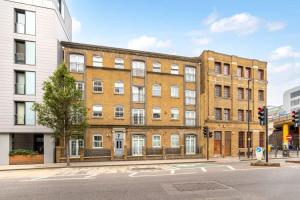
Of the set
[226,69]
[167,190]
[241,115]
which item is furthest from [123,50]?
[167,190]

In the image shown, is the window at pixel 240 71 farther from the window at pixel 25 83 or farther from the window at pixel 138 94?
the window at pixel 25 83

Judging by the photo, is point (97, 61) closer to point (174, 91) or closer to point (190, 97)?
point (174, 91)

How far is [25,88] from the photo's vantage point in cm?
2625

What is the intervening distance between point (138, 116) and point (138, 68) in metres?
6.05

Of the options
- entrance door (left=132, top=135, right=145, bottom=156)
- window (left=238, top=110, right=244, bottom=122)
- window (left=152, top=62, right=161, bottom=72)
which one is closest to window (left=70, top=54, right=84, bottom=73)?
window (left=152, top=62, right=161, bottom=72)

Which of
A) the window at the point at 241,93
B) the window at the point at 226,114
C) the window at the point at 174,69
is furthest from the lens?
the window at the point at 241,93

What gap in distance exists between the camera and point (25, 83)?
26.2 m

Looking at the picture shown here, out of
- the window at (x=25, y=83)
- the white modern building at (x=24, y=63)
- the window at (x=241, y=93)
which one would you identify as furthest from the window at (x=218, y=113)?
the window at (x=25, y=83)

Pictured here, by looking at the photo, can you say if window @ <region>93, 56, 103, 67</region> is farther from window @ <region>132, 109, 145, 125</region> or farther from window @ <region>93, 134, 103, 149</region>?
window @ <region>93, 134, 103, 149</region>

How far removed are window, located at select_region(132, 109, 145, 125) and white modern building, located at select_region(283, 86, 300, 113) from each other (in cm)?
9253

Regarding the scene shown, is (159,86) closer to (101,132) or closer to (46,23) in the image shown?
(101,132)

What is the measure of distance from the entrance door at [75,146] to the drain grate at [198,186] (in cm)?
1793

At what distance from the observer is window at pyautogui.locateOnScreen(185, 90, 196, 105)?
33.1 m

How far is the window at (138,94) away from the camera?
3075cm
